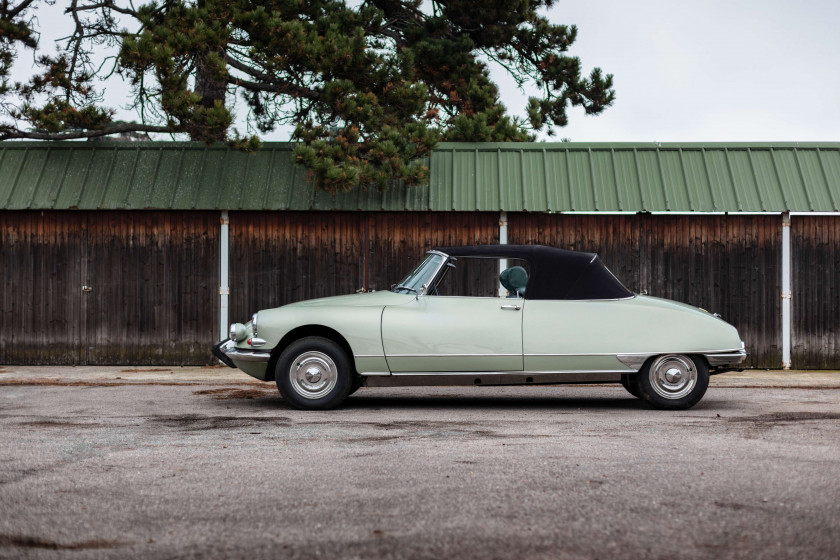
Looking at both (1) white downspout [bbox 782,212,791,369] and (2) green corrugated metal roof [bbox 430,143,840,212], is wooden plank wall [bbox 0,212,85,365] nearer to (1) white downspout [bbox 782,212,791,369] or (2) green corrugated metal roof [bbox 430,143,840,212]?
(2) green corrugated metal roof [bbox 430,143,840,212]

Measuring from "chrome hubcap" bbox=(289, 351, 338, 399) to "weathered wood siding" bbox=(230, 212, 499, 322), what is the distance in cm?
618

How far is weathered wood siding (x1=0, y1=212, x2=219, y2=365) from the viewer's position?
1573 cm

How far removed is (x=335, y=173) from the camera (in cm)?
1465

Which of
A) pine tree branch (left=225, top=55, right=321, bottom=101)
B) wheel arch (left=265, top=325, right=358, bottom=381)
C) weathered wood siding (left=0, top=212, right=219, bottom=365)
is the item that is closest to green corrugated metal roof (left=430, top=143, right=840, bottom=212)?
pine tree branch (left=225, top=55, right=321, bottom=101)

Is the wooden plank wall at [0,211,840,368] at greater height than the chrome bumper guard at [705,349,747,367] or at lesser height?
greater

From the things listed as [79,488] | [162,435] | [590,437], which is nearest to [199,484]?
[79,488]

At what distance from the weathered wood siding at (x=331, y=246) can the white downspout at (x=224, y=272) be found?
0.27 feet

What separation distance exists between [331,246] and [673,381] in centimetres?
746

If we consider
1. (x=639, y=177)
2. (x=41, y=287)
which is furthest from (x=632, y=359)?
(x=41, y=287)

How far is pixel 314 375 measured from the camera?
31.4 feet

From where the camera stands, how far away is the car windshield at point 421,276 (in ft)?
32.4

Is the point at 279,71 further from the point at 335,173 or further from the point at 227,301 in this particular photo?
the point at 227,301

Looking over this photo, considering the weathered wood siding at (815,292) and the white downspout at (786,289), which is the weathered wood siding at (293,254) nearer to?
the white downspout at (786,289)

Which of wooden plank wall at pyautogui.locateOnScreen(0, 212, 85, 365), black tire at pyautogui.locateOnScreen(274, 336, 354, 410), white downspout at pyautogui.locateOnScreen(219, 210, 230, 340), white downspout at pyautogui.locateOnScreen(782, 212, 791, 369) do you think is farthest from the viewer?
wooden plank wall at pyautogui.locateOnScreen(0, 212, 85, 365)
